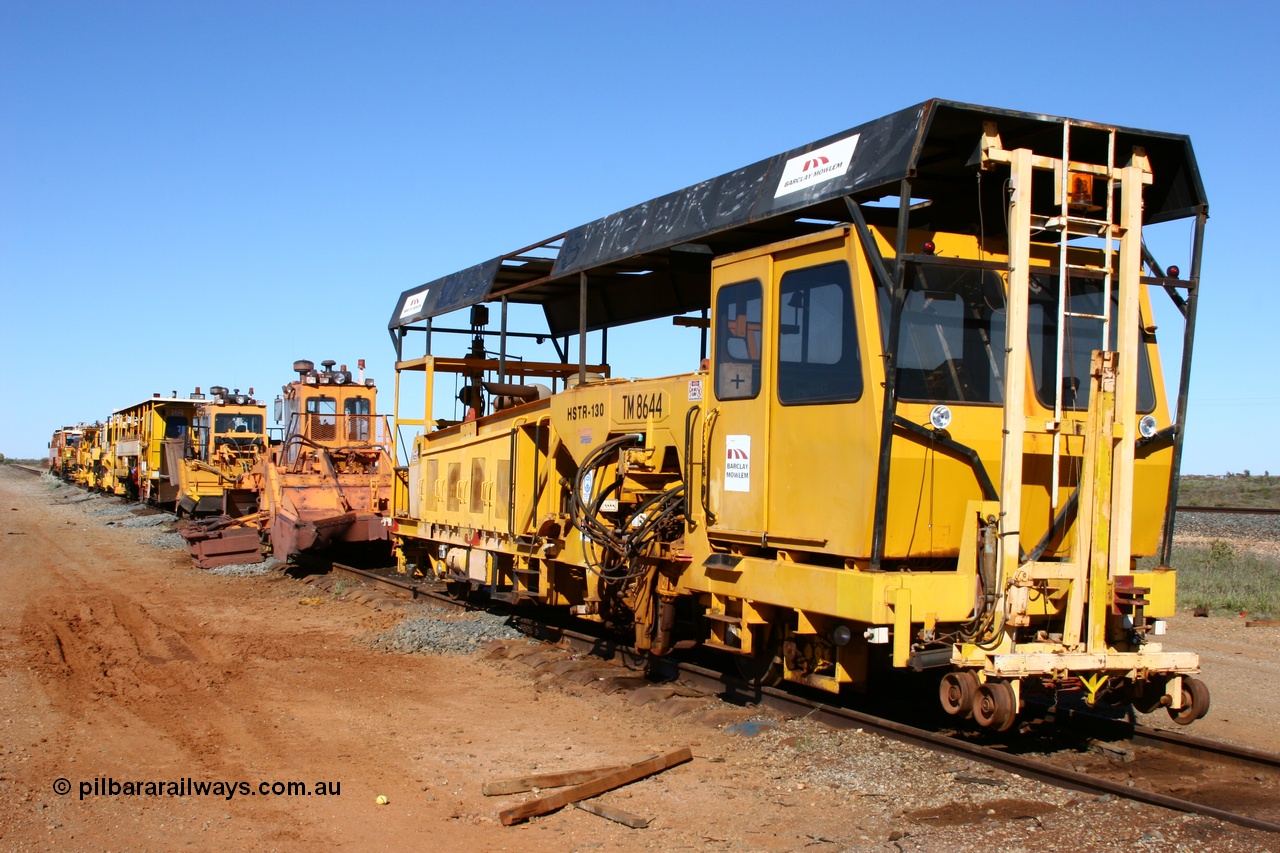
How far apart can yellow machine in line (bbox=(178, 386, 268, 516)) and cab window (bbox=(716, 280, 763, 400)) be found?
16.0 metres

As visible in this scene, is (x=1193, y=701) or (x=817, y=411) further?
(x=817, y=411)

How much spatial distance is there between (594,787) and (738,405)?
2880mm

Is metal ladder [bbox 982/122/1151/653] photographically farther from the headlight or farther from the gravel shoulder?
the gravel shoulder

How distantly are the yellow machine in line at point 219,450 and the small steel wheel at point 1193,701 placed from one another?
1856 cm

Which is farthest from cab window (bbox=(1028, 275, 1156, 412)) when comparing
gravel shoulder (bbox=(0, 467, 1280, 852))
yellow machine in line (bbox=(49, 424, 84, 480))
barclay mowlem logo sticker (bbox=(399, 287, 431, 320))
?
yellow machine in line (bbox=(49, 424, 84, 480))

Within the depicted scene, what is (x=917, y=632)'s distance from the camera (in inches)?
264

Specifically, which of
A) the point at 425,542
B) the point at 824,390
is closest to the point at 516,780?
the point at 824,390

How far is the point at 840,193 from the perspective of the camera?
6.85 metres

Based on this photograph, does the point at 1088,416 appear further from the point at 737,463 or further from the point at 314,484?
the point at 314,484

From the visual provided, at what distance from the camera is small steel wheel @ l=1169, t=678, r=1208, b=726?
677 cm

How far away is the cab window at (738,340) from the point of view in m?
7.75

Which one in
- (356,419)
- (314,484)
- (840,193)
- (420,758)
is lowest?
(420,758)

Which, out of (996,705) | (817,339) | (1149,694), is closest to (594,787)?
(996,705)

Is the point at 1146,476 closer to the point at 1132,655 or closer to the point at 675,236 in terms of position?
the point at 1132,655
